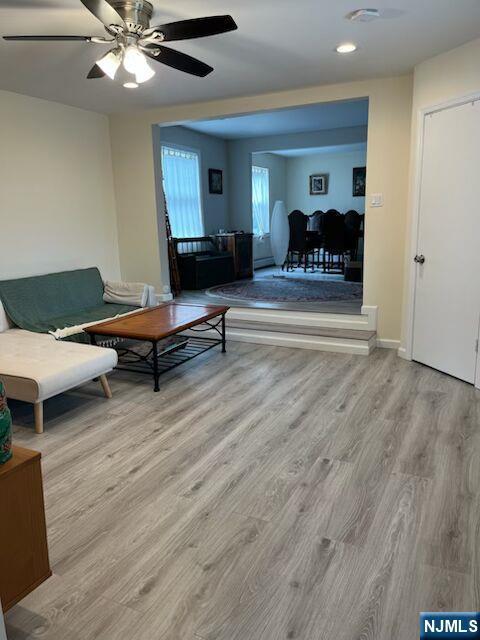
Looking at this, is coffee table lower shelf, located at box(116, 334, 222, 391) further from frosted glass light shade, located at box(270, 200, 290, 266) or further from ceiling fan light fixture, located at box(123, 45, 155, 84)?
frosted glass light shade, located at box(270, 200, 290, 266)

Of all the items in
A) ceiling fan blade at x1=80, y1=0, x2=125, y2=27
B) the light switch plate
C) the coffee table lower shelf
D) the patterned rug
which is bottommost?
the coffee table lower shelf

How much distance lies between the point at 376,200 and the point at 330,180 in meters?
6.77

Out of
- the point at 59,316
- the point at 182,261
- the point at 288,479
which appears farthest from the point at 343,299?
the point at 288,479

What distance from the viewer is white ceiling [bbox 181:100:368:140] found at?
6.05m

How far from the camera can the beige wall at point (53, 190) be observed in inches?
166

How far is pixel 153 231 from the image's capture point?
5.32 meters

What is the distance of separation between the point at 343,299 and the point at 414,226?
6.35ft

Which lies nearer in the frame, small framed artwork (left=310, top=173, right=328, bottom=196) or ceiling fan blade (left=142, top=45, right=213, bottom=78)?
ceiling fan blade (left=142, top=45, right=213, bottom=78)

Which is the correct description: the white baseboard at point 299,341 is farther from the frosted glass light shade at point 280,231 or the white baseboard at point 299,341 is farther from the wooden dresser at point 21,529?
the frosted glass light shade at point 280,231

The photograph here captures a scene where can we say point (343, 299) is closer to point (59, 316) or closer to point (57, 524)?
point (59, 316)

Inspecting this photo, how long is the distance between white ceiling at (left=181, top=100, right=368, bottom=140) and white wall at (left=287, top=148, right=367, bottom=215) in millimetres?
2998

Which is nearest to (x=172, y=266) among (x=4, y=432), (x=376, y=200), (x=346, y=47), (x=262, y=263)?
(x=376, y=200)

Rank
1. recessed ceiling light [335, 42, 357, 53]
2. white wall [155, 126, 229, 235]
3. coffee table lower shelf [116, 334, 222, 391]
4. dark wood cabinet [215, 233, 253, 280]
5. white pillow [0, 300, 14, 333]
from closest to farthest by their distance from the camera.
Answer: recessed ceiling light [335, 42, 357, 53], coffee table lower shelf [116, 334, 222, 391], white pillow [0, 300, 14, 333], white wall [155, 126, 229, 235], dark wood cabinet [215, 233, 253, 280]

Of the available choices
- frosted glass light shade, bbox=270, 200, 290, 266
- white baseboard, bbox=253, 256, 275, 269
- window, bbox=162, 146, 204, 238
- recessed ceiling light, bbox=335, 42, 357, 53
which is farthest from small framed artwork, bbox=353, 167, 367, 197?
recessed ceiling light, bbox=335, 42, 357, 53
